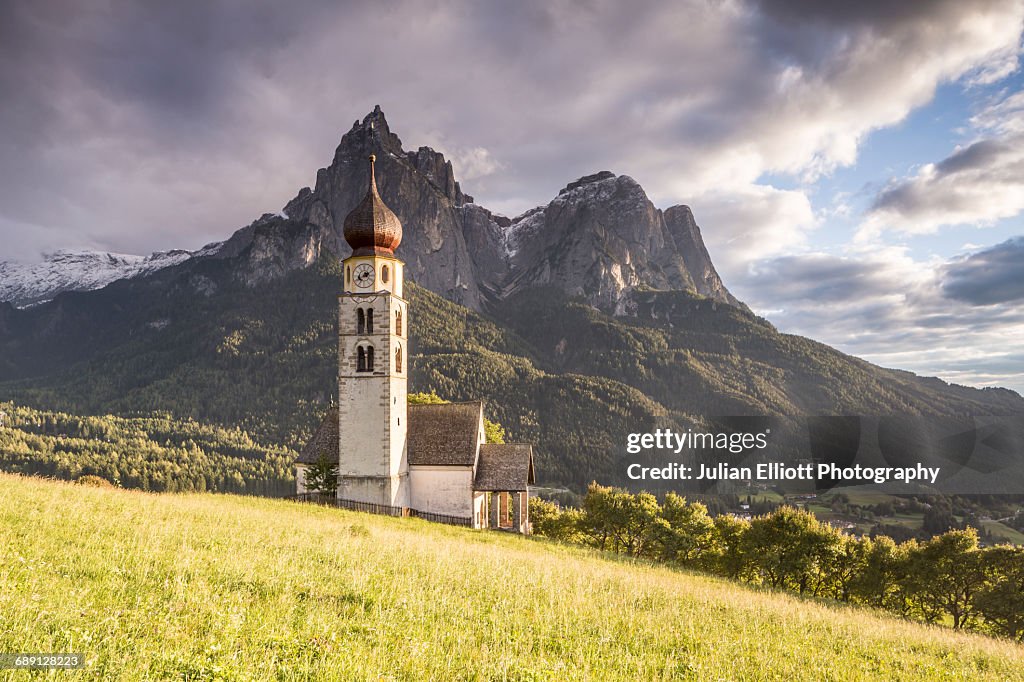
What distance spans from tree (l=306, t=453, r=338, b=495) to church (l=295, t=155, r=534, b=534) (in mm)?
792

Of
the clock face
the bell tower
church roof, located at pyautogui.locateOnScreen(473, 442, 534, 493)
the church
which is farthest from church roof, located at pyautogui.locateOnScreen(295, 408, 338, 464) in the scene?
the clock face

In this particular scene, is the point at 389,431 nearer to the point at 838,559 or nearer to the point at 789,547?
the point at 789,547

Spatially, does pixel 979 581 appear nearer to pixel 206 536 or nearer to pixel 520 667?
pixel 520 667

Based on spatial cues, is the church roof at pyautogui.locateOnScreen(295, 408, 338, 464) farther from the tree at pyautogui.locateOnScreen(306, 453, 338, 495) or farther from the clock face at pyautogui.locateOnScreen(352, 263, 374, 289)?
Answer: the clock face at pyautogui.locateOnScreen(352, 263, 374, 289)

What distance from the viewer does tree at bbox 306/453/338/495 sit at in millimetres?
39844

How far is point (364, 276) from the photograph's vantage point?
40.4 m

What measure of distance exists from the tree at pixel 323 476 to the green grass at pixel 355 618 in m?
23.5

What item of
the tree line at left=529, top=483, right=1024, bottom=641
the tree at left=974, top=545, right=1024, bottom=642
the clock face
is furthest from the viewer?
the clock face

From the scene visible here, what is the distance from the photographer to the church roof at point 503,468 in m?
41.2

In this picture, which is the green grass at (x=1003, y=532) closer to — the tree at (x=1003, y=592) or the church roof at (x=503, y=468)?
the tree at (x=1003, y=592)

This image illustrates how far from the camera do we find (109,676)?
6.05 metres

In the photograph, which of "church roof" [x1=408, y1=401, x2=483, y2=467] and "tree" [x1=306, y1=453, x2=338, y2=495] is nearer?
"tree" [x1=306, y1=453, x2=338, y2=495]

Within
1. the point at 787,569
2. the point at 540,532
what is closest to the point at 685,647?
the point at 787,569

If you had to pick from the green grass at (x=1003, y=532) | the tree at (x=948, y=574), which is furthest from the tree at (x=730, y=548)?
the green grass at (x=1003, y=532)
